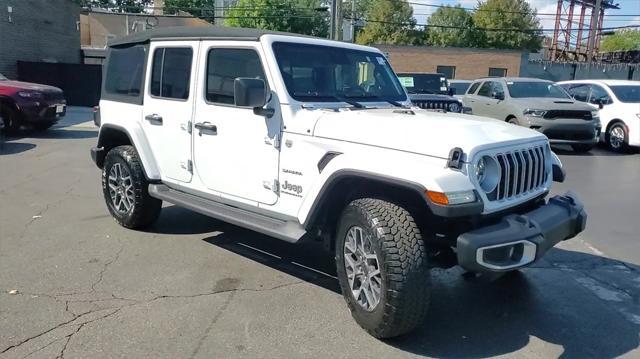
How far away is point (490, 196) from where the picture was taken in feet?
11.6

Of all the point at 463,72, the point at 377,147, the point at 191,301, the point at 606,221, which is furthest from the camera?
the point at 463,72

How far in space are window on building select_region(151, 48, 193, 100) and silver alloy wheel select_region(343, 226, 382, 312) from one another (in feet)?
7.44

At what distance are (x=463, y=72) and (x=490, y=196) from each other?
3878cm

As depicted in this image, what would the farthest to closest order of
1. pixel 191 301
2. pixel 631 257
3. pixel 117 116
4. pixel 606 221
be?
1. pixel 606 221
2. pixel 117 116
3. pixel 631 257
4. pixel 191 301

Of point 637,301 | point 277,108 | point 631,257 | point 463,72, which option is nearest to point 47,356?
point 277,108

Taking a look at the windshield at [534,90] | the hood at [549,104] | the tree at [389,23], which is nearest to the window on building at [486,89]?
the windshield at [534,90]

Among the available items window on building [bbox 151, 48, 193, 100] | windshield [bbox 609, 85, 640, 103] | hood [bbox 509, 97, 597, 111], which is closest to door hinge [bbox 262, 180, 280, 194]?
window on building [bbox 151, 48, 193, 100]

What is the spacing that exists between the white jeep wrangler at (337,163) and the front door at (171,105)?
0.06 ft

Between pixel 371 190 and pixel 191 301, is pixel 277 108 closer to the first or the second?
pixel 371 190

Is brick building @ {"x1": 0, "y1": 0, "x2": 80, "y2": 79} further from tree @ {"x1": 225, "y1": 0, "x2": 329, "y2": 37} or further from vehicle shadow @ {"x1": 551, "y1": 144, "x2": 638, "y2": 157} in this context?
tree @ {"x1": 225, "y1": 0, "x2": 329, "y2": 37}

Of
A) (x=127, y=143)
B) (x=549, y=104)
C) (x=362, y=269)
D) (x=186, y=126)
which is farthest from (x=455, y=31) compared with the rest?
(x=362, y=269)

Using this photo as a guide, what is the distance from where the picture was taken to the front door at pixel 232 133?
4.38m

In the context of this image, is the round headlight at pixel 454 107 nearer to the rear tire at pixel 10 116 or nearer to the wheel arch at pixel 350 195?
the wheel arch at pixel 350 195

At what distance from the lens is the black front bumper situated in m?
3.26
